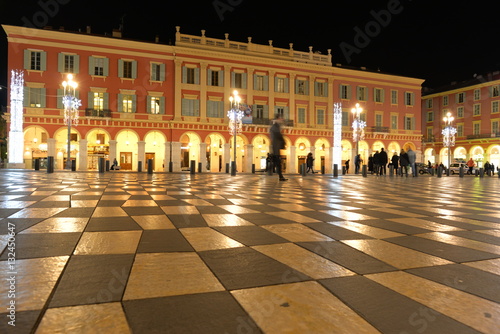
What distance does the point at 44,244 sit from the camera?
2.44 metres

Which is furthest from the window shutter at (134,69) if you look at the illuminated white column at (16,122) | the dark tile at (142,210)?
the dark tile at (142,210)

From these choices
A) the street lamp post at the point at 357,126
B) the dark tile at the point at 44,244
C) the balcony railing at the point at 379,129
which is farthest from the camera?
the balcony railing at the point at 379,129

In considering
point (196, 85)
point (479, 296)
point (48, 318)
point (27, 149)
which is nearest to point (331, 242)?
point (479, 296)

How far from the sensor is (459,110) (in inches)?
1897

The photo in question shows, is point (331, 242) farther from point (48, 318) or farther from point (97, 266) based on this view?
point (48, 318)

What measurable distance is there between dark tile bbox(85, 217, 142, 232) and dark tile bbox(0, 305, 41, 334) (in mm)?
1697

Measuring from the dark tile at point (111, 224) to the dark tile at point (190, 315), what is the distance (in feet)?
5.72

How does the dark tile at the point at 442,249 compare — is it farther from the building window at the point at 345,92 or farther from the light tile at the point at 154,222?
the building window at the point at 345,92

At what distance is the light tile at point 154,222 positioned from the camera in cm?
323

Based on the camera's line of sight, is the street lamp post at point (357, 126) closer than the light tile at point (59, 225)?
No

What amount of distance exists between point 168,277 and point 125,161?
32.3 metres

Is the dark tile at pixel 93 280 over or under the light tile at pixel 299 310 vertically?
over

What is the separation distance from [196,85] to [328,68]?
49.5 feet

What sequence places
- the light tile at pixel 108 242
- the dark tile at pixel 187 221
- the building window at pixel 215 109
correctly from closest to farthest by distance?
the light tile at pixel 108 242 < the dark tile at pixel 187 221 < the building window at pixel 215 109
